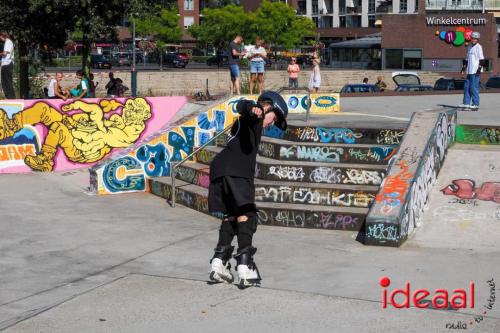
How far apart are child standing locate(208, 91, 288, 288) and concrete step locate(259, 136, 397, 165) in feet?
17.5

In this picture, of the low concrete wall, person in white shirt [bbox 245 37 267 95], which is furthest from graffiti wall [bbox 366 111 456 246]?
the low concrete wall

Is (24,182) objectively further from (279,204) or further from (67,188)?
(279,204)

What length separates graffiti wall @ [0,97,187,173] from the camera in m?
16.6

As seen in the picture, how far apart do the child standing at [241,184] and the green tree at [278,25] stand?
77585 millimetres

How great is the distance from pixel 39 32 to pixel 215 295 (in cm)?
2137

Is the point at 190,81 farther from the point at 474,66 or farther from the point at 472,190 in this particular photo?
the point at 472,190

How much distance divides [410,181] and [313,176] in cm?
215

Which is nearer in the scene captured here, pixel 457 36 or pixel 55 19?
pixel 55 19

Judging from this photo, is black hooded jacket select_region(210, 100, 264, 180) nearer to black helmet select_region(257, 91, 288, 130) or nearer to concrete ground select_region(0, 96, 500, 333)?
black helmet select_region(257, 91, 288, 130)

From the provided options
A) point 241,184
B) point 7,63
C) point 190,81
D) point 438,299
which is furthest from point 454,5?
point 241,184

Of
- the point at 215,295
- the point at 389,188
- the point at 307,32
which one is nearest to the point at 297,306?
the point at 215,295

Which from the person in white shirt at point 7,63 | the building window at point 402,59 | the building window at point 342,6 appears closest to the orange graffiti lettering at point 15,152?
the person in white shirt at point 7,63

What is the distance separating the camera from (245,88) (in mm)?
28641

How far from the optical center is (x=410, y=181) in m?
10.6
